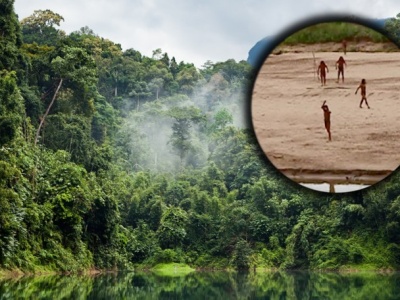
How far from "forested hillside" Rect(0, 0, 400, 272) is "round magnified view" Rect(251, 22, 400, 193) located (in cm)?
658

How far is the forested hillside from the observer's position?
1239 centimetres

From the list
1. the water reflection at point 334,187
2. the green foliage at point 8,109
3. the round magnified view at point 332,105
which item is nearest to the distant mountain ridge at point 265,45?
the round magnified view at point 332,105

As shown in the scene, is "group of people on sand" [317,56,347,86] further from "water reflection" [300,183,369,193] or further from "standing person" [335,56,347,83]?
"water reflection" [300,183,369,193]

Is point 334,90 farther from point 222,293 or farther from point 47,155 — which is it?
Answer: point 47,155

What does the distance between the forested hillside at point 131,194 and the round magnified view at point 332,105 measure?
6576 mm

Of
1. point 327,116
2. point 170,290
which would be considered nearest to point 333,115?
point 327,116

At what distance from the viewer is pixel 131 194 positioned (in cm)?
2078

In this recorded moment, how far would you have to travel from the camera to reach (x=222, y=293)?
953 cm

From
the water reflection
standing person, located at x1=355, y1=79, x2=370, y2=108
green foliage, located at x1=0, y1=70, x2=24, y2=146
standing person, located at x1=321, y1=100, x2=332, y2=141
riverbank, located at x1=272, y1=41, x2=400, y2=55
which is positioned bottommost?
the water reflection

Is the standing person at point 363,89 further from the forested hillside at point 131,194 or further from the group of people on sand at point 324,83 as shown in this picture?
the forested hillside at point 131,194

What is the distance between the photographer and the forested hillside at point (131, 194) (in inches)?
488

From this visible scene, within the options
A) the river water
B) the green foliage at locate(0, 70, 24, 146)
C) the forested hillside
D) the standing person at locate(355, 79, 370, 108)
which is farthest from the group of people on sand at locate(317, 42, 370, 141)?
the green foliage at locate(0, 70, 24, 146)

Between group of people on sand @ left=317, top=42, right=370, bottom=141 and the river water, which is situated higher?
group of people on sand @ left=317, top=42, right=370, bottom=141

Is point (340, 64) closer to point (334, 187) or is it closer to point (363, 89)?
point (363, 89)
